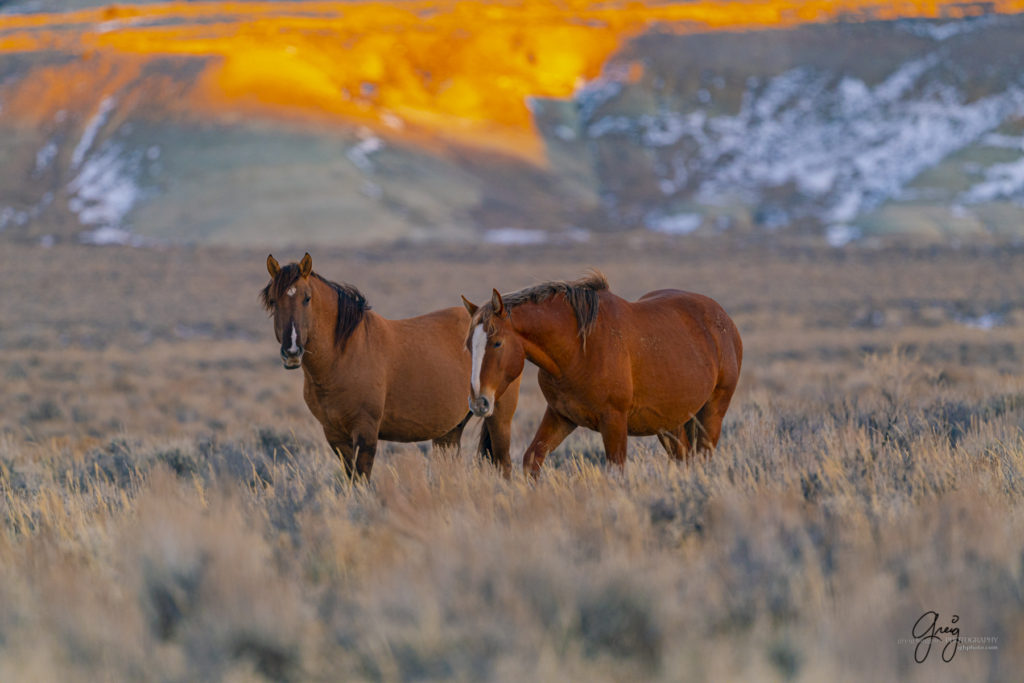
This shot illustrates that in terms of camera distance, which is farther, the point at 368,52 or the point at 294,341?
the point at 368,52

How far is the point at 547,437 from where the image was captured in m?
6.29

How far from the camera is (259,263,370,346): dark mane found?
252 inches

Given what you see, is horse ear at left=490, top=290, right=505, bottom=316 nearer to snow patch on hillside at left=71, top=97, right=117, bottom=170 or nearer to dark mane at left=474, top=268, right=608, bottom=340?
dark mane at left=474, top=268, right=608, bottom=340

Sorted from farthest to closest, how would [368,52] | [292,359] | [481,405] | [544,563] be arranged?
[368,52]
[292,359]
[481,405]
[544,563]

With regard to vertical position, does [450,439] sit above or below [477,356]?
below

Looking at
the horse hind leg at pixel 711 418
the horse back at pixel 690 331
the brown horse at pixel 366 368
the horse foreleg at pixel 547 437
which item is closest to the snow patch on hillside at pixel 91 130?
the brown horse at pixel 366 368

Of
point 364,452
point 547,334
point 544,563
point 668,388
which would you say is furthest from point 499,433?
point 544,563

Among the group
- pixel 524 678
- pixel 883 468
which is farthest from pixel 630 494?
pixel 524 678

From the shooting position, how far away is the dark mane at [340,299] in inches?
252

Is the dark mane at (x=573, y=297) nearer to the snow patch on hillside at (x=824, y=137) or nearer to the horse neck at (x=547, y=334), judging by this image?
the horse neck at (x=547, y=334)

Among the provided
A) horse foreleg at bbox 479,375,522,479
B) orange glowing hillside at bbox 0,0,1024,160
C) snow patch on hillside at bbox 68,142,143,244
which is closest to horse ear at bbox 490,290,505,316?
horse foreleg at bbox 479,375,522,479

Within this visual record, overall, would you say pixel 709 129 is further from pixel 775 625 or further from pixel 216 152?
pixel 775 625

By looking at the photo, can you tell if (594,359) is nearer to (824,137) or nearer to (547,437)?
(547,437)

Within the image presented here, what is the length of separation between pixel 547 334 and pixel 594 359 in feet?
1.12
